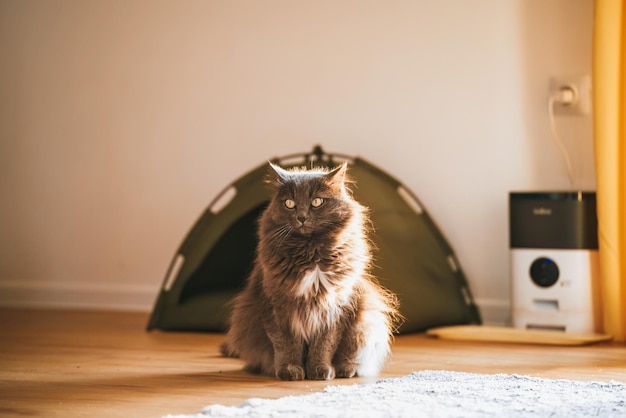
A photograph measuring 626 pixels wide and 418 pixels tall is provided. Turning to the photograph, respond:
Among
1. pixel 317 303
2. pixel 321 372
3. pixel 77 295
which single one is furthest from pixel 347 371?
pixel 77 295

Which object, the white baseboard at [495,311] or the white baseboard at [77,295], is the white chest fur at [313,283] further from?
the white baseboard at [77,295]

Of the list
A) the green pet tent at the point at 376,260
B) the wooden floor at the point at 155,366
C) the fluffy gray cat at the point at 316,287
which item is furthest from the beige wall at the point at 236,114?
the fluffy gray cat at the point at 316,287

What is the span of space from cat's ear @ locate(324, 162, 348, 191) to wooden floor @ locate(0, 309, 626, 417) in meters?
0.44

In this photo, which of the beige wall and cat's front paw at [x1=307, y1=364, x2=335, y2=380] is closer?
cat's front paw at [x1=307, y1=364, x2=335, y2=380]

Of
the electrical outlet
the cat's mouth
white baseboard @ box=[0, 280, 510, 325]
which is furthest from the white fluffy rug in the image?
white baseboard @ box=[0, 280, 510, 325]

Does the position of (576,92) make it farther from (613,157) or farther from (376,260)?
(376,260)

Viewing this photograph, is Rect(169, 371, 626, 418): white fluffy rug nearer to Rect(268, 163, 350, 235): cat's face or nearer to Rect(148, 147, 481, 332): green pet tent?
Rect(268, 163, 350, 235): cat's face

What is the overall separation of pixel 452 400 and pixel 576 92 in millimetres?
1613

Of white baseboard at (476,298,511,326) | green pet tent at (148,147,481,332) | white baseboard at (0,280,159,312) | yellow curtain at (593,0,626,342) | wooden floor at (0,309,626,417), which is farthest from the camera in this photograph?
white baseboard at (0,280,159,312)

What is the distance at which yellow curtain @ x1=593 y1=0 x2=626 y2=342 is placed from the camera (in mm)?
2623

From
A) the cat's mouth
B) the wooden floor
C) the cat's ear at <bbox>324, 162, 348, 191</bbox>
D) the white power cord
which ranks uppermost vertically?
the white power cord

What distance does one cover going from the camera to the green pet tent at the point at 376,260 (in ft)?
9.30

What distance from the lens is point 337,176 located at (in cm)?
196

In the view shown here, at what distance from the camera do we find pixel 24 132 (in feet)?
12.2
